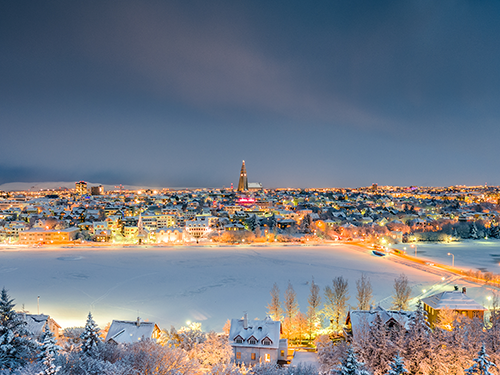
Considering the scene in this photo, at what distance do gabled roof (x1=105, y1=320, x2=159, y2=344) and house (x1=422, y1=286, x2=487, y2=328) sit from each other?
11.7 m

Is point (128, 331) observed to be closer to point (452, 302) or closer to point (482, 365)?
point (482, 365)

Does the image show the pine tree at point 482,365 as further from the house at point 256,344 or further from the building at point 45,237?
the building at point 45,237

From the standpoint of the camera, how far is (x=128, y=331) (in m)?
12.2

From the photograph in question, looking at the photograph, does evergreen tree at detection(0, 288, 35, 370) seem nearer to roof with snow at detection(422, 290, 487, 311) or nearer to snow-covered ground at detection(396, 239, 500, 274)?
roof with snow at detection(422, 290, 487, 311)

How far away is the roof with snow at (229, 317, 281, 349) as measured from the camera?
12.1 meters

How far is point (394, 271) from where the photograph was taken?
85.4ft

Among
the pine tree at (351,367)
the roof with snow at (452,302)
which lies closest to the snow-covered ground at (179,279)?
the roof with snow at (452,302)

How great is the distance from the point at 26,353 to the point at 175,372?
3601 mm

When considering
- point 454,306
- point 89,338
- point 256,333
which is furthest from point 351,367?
point 454,306

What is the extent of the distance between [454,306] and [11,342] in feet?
51.8

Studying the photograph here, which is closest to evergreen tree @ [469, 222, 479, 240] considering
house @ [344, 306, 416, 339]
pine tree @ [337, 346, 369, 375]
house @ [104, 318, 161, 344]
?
house @ [344, 306, 416, 339]

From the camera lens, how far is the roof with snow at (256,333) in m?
12.1

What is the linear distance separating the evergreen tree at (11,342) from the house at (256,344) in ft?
22.3

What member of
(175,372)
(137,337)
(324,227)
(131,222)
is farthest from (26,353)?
(324,227)
